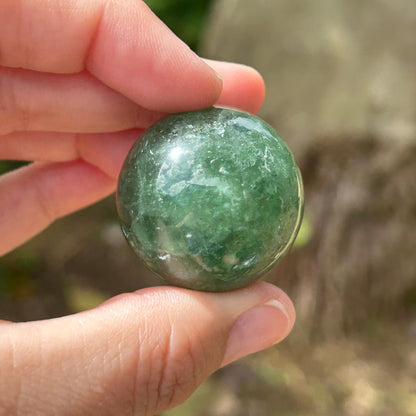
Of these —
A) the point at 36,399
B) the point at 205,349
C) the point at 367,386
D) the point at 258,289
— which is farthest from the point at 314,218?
the point at 36,399

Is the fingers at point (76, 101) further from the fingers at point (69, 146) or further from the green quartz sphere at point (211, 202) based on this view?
the green quartz sphere at point (211, 202)

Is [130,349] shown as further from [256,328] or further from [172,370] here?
[256,328]

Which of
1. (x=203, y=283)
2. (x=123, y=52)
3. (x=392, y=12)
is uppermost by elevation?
(x=392, y=12)

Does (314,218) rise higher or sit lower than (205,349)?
lower

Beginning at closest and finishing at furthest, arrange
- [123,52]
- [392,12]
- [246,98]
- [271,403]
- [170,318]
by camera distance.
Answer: [170,318], [123,52], [246,98], [271,403], [392,12]

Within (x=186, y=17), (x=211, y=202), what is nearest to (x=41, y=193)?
(x=211, y=202)

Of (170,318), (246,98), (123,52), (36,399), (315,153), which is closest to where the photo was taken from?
(36,399)

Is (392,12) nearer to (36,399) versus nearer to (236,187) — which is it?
(236,187)
